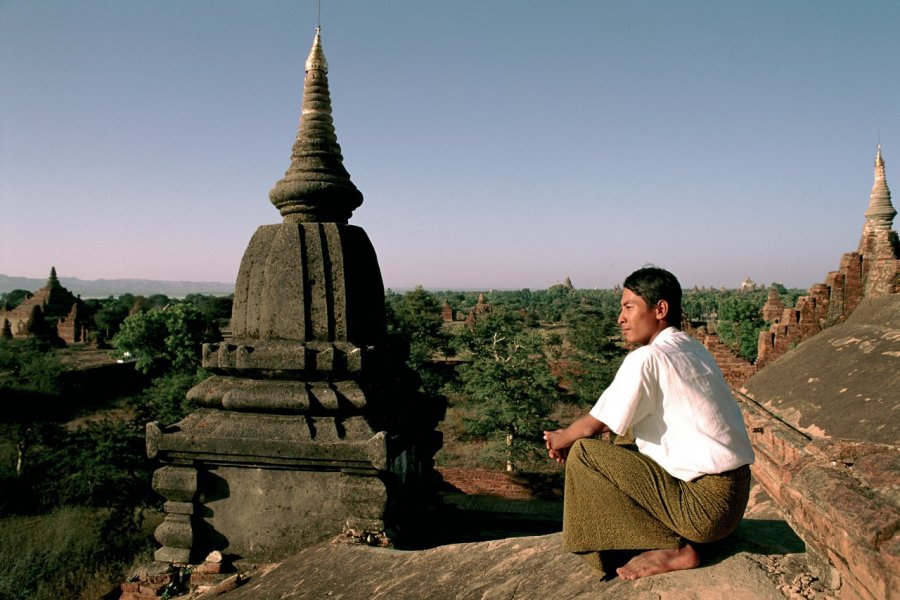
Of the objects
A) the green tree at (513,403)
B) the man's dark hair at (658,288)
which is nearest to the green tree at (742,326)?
the green tree at (513,403)

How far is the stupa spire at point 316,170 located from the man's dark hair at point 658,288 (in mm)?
2807

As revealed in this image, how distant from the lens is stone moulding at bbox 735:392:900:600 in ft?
5.05

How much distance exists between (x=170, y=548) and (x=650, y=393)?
3306mm

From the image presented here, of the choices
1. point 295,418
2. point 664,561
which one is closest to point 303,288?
point 295,418

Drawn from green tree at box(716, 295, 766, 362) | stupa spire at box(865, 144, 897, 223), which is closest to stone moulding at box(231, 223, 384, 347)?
stupa spire at box(865, 144, 897, 223)

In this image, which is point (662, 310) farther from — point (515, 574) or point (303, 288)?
point (303, 288)

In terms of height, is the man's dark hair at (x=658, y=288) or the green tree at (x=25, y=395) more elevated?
the man's dark hair at (x=658, y=288)

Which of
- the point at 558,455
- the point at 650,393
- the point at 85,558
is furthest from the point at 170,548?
the point at 85,558

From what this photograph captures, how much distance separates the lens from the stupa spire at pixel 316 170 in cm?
448

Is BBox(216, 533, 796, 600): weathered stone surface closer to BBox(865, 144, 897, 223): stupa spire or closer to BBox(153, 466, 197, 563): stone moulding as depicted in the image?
BBox(153, 466, 197, 563): stone moulding

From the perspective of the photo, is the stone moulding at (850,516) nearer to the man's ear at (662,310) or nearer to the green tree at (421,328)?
the man's ear at (662,310)

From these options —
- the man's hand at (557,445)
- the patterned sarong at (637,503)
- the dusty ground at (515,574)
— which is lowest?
the dusty ground at (515,574)

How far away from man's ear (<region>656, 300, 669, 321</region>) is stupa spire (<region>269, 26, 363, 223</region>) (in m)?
2.92

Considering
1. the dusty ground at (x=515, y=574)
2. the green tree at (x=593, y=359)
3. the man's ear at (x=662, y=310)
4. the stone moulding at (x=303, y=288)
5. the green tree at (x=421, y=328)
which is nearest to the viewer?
the dusty ground at (x=515, y=574)
